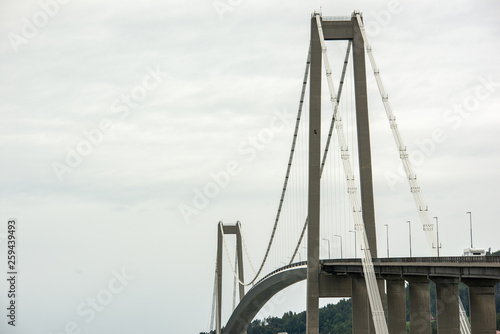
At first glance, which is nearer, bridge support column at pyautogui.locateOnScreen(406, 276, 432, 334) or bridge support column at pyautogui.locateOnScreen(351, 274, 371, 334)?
bridge support column at pyautogui.locateOnScreen(406, 276, 432, 334)

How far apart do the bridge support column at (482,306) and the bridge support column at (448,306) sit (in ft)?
8.44

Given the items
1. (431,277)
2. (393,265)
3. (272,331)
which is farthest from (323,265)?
(272,331)

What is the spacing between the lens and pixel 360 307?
142 ft

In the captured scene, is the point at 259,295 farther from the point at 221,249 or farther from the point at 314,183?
the point at 314,183

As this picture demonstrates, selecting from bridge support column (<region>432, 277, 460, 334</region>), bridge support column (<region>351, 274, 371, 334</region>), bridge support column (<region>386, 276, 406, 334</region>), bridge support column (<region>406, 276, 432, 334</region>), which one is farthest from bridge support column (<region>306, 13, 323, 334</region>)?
bridge support column (<region>432, 277, 460, 334</region>)

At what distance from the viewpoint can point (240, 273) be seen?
9706 centimetres

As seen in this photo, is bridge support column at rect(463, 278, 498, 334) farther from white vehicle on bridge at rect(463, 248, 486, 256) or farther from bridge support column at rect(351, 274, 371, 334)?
bridge support column at rect(351, 274, 371, 334)

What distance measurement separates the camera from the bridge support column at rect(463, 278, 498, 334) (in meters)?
25.9

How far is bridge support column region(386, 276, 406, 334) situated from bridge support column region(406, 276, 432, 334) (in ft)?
10.6

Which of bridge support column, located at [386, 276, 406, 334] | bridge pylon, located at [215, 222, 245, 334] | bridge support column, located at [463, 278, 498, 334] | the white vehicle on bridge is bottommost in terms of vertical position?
bridge support column, located at [463, 278, 498, 334]

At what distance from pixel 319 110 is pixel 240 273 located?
54.6 meters

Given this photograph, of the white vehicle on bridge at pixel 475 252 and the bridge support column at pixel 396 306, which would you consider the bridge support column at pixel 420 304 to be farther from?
the white vehicle on bridge at pixel 475 252

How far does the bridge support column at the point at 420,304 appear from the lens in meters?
32.9

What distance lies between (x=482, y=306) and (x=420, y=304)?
6953mm
